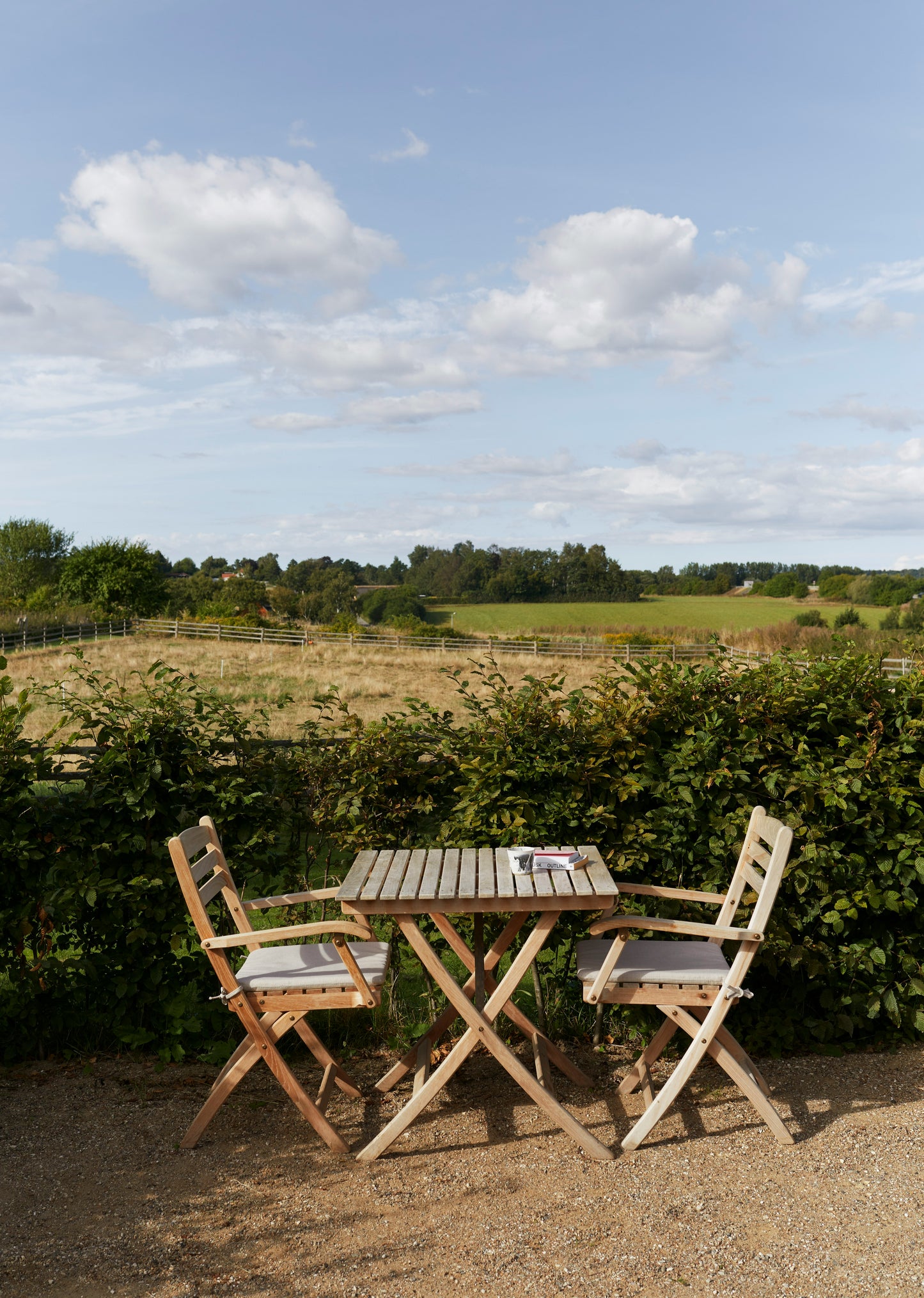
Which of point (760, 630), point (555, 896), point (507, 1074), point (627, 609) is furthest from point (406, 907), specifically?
point (627, 609)

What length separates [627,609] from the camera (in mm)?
54719

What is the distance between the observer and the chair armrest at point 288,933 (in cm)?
305

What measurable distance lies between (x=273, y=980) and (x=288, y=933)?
19 cm

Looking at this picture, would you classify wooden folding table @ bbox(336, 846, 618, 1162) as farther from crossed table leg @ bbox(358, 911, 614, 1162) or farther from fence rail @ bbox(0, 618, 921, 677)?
fence rail @ bbox(0, 618, 921, 677)

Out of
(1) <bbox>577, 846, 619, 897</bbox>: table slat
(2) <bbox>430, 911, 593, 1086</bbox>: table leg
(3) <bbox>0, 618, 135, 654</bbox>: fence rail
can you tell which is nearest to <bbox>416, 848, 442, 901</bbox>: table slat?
(2) <bbox>430, 911, 593, 1086</bbox>: table leg

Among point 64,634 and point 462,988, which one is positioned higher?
point 64,634

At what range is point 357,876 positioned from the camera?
3195mm

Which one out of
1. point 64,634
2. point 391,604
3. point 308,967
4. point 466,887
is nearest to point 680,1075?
point 466,887

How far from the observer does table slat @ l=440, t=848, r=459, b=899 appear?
2941 millimetres

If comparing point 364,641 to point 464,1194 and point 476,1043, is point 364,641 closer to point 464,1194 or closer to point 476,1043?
point 476,1043

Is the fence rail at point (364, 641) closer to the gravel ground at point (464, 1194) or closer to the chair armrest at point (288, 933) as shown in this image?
the gravel ground at point (464, 1194)

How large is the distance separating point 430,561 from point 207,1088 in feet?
268

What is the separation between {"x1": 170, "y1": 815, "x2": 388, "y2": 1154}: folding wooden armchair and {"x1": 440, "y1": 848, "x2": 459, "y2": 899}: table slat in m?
0.32

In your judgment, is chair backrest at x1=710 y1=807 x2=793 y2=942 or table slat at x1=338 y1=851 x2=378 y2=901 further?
Result: chair backrest at x1=710 y1=807 x2=793 y2=942
